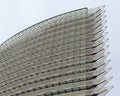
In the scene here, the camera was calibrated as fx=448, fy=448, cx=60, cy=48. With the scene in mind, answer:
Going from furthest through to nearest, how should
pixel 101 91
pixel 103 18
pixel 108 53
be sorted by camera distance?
pixel 103 18
pixel 108 53
pixel 101 91

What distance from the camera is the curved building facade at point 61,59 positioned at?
1991 inches

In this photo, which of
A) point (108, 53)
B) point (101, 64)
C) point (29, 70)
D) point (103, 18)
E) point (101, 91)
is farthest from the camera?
point (103, 18)

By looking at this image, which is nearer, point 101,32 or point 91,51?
point 91,51

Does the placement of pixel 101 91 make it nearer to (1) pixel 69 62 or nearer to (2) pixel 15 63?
→ (1) pixel 69 62

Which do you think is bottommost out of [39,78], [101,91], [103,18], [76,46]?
[101,91]

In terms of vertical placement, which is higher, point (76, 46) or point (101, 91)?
point (76, 46)

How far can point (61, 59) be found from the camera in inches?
2205

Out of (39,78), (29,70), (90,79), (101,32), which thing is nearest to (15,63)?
(29,70)

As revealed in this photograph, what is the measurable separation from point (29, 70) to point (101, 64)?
38.3 feet

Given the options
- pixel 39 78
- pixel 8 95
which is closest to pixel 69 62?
pixel 39 78

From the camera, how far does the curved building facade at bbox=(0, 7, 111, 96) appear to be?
5056 cm

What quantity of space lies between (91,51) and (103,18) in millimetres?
11049

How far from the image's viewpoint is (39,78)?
56219 millimetres

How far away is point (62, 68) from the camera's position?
5397 centimetres
